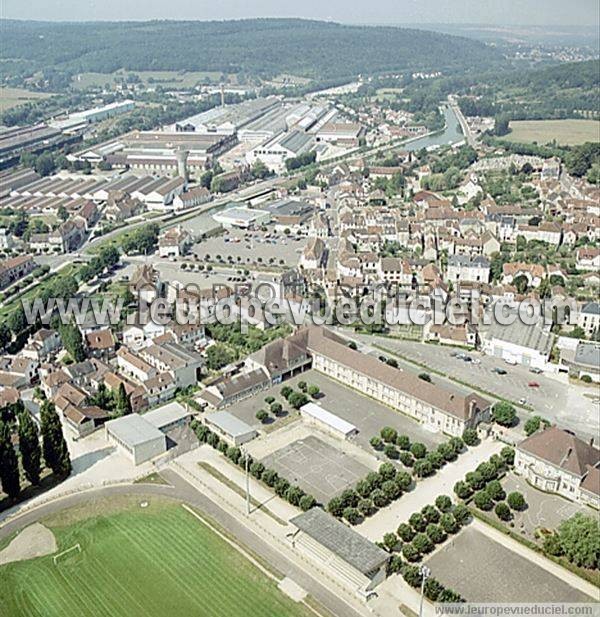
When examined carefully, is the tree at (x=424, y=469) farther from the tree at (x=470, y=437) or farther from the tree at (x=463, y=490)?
the tree at (x=470, y=437)

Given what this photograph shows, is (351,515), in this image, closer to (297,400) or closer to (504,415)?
(297,400)

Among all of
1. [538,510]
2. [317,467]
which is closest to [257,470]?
[317,467]

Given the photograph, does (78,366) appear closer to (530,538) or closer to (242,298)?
(242,298)

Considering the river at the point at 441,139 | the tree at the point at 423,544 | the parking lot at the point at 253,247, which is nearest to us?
the tree at the point at 423,544

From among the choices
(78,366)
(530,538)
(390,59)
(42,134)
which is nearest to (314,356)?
(78,366)

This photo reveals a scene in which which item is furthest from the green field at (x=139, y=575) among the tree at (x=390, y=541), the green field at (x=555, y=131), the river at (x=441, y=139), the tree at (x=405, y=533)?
the green field at (x=555, y=131)

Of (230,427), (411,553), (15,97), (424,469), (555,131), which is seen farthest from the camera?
(15,97)
